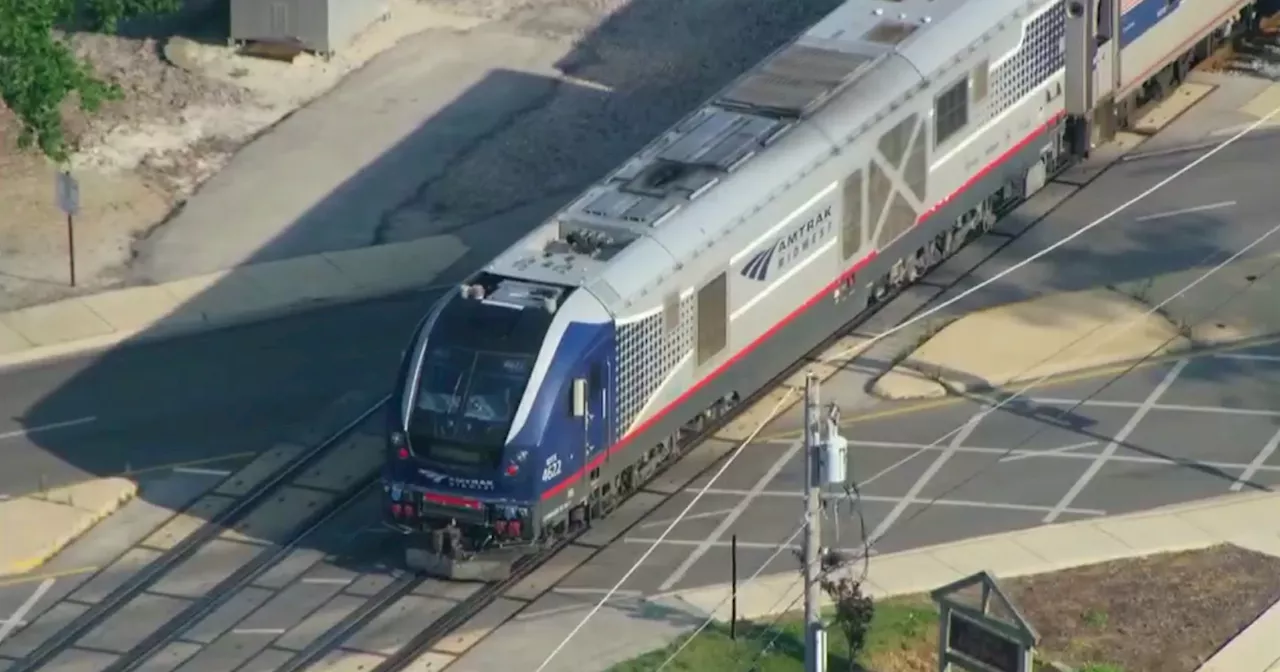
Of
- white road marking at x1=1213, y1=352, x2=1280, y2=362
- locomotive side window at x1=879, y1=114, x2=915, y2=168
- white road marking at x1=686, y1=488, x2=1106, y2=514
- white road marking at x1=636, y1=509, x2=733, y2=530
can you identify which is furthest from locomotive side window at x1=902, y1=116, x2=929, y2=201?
white road marking at x1=636, y1=509, x2=733, y2=530

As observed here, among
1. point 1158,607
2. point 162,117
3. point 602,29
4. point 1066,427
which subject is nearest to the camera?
point 1158,607

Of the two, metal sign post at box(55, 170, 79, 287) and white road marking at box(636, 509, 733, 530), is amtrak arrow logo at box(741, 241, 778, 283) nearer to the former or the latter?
white road marking at box(636, 509, 733, 530)

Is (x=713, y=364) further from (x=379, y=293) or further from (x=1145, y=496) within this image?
(x=379, y=293)

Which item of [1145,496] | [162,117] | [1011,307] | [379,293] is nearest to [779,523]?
[1145,496]

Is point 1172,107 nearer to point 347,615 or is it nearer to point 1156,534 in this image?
point 1156,534

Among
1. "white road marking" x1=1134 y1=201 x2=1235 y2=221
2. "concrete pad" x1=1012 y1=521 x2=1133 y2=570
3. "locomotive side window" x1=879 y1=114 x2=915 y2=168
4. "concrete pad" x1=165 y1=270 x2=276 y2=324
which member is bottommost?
"concrete pad" x1=1012 y1=521 x2=1133 y2=570

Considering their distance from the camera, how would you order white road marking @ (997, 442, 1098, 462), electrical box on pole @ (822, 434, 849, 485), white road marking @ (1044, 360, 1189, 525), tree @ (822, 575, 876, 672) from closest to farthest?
electrical box on pole @ (822, 434, 849, 485) → tree @ (822, 575, 876, 672) → white road marking @ (1044, 360, 1189, 525) → white road marking @ (997, 442, 1098, 462)

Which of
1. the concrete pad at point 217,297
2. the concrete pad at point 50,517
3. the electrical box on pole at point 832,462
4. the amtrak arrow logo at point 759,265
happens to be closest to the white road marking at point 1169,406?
the amtrak arrow logo at point 759,265
